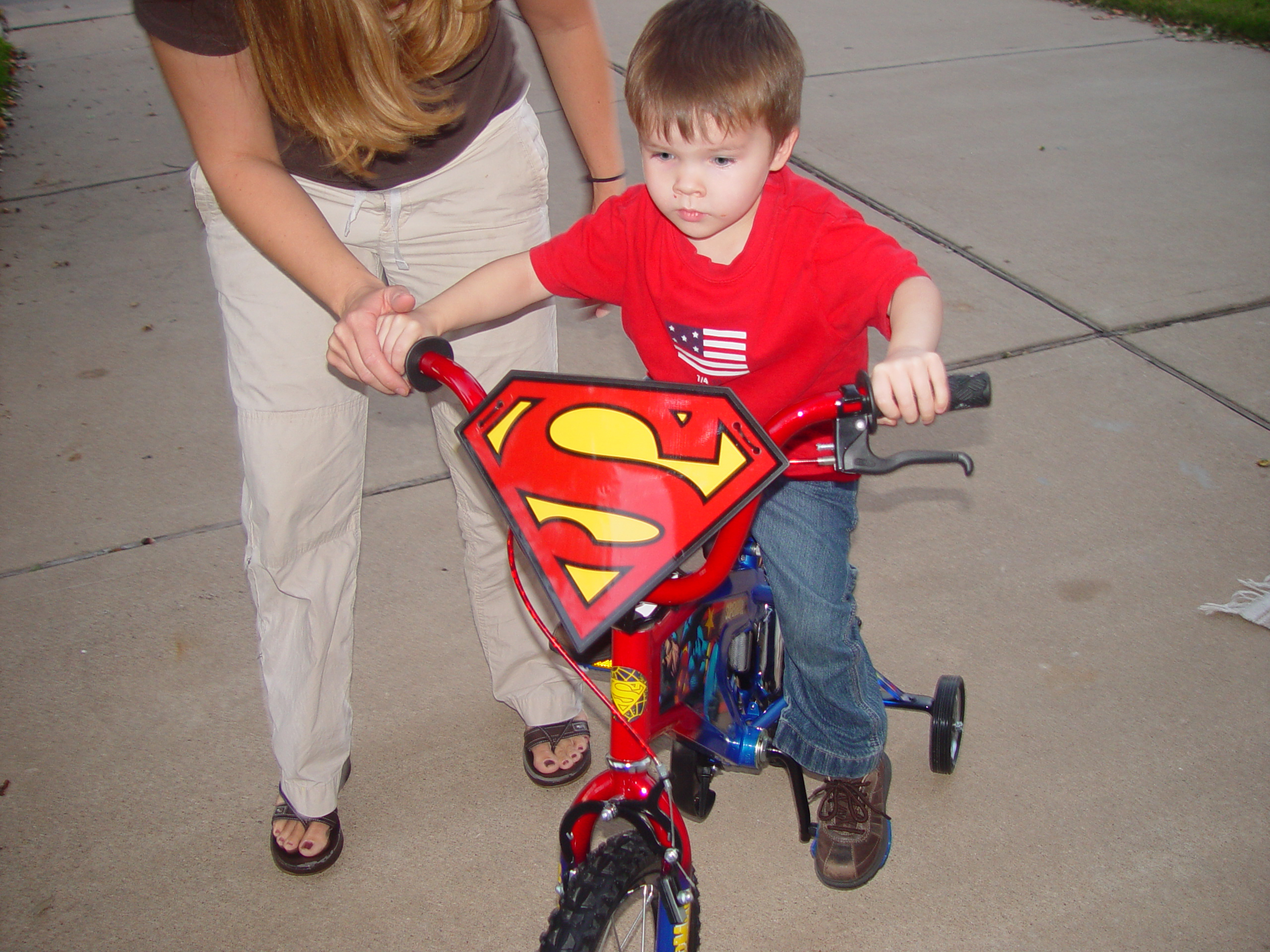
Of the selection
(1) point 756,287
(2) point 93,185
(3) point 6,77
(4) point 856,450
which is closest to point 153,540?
(1) point 756,287

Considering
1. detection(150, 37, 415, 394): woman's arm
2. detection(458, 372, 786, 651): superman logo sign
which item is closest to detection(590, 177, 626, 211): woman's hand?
detection(150, 37, 415, 394): woman's arm

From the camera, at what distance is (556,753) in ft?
8.36

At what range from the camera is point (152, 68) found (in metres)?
7.59

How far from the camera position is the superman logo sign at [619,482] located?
4.37 feet

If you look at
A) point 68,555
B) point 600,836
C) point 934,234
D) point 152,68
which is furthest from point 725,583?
point 152,68

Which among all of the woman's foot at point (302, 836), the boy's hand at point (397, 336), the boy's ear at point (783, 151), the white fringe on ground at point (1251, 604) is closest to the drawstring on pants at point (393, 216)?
the boy's hand at point (397, 336)

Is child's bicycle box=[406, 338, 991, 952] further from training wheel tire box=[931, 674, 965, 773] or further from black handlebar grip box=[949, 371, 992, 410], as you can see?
training wheel tire box=[931, 674, 965, 773]

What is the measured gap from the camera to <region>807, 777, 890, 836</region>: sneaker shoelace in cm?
226

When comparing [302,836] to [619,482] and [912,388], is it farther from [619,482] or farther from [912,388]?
[912,388]

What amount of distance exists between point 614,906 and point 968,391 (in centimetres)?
86

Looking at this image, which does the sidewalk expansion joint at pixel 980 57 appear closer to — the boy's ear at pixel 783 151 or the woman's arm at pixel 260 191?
the boy's ear at pixel 783 151

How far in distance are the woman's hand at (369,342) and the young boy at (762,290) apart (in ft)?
0.06

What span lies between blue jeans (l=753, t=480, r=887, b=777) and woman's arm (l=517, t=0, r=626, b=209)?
0.77m

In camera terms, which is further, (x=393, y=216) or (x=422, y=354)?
(x=393, y=216)
